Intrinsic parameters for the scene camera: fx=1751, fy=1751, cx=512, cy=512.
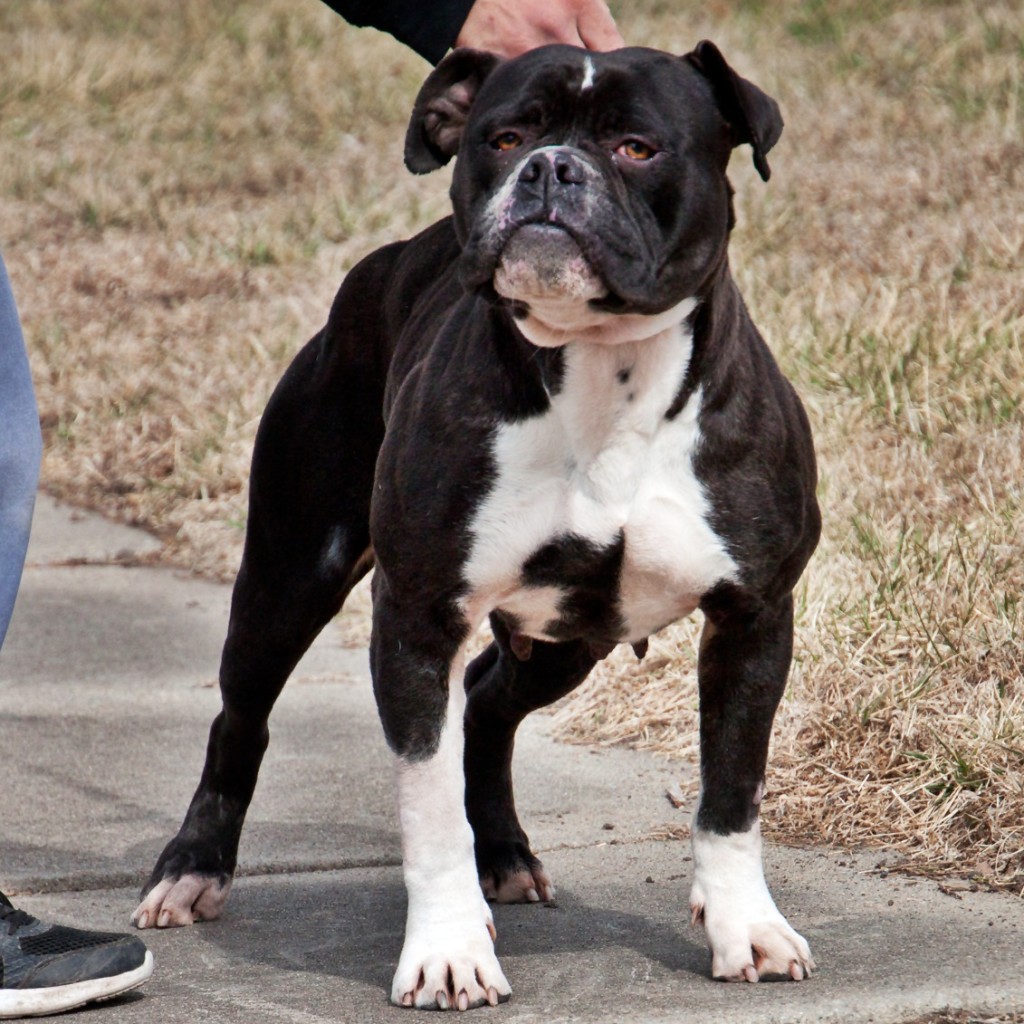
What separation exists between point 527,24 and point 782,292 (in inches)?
158

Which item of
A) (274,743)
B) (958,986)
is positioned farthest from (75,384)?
(958,986)

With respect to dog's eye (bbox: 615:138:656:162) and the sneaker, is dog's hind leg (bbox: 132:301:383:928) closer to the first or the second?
the sneaker

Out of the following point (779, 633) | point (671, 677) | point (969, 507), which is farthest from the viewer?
point (969, 507)

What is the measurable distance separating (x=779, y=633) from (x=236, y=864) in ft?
4.51

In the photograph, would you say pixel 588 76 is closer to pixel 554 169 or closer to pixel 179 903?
pixel 554 169

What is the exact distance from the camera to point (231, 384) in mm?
7855

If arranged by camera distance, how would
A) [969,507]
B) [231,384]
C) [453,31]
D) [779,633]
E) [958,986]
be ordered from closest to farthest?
1. [958,986]
2. [779,633]
3. [453,31]
4. [969,507]
5. [231,384]

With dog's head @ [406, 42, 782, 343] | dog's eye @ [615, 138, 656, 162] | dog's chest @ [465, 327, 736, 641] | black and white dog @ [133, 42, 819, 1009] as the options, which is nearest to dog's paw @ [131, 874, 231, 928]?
black and white dog @ [133, 42, 819, 1009]

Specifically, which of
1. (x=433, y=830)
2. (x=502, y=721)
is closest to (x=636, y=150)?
(x=433, y=830)

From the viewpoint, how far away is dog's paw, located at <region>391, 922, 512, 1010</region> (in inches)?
110

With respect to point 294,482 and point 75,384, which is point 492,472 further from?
point 75,384

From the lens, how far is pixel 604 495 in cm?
287

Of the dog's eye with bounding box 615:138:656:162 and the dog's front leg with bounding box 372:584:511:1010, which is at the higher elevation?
the dog's eye with bounding box 615:138:656:162

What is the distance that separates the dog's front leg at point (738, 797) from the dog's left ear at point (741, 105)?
776 mm
